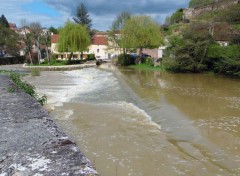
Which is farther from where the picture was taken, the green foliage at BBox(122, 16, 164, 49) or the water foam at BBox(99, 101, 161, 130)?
the green foliage at BBox(122, 16, 164, 49)

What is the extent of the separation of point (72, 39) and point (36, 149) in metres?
48.3

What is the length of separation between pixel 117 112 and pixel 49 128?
28.0ft

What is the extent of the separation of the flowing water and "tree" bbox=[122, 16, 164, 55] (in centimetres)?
2554

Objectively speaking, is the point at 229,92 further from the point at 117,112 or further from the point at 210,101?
the point at 117,112

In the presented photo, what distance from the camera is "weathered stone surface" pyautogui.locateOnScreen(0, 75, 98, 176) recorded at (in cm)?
340

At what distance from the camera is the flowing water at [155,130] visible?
753 centimetres

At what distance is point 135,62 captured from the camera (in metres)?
47.1

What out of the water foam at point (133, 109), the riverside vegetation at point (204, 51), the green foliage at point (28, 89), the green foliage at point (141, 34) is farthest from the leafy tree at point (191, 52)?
the green foliage at point (28, 89)

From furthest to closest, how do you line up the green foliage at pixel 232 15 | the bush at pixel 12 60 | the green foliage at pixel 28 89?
the bush at pixel 12 60 < the green foliage at pixel 232 15 < the green foliage at pixel 28 89

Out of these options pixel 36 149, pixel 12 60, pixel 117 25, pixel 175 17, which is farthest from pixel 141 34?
pixel 175 17

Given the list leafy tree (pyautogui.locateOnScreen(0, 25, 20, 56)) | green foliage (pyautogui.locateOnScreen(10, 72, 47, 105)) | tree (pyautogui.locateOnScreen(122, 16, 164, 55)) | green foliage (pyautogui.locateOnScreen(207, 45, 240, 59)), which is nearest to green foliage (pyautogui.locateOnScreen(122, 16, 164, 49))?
tree (pyautogui.locateOnScreen(122, 16, 164, 55))

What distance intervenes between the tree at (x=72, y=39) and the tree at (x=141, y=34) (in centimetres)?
948

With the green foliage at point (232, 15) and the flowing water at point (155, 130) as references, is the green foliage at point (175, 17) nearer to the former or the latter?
the green foliage at point (232, 15)

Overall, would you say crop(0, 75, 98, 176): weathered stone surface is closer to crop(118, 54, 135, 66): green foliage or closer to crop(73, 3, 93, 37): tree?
crop(118, 54, 135, 66): green foliage
